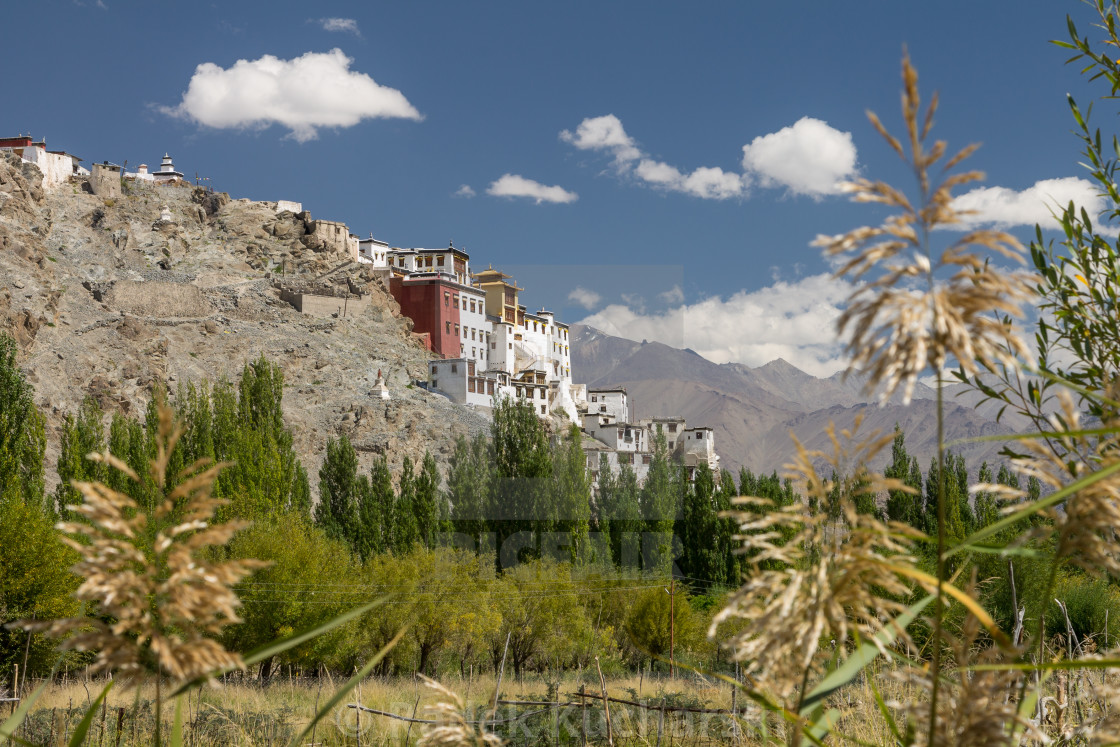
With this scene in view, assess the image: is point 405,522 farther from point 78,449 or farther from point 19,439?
point 19,439

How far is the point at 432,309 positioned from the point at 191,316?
48.2ft

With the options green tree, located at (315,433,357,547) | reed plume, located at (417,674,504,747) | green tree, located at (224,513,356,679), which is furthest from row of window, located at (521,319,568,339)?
reed plume, located at (417,674,504,747)

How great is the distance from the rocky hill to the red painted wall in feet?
3.58

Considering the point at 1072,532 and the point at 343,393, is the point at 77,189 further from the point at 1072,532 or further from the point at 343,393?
the point at 1072,532

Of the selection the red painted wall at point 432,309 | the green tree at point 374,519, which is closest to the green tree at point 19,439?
the green tree at point 374,519

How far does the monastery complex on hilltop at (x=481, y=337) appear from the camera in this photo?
5238 cm

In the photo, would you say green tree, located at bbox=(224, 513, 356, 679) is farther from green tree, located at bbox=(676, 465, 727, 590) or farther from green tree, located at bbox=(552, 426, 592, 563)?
green tree, located at bbox=(676, 465, 727, 590)

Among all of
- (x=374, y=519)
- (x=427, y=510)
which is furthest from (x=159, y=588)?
(x=427, y=510)

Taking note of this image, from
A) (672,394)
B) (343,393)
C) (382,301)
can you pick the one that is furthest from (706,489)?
(672,394)

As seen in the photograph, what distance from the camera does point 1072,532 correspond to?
0.83 meters

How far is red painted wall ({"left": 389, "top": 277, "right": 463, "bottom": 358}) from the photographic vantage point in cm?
5612

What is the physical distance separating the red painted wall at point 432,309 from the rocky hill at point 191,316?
1093mm

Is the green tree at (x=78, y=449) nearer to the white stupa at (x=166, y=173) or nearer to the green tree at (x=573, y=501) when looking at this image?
the green tree at (x=573, y=501)

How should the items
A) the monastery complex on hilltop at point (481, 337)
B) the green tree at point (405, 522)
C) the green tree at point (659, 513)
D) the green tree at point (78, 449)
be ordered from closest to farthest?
1. the green tree at point (78, 449)
2. the green tree at point (405, 522)
3. the green tree at point (659, 513)
4. the monastery complex on hilltop at point (481, 337)
